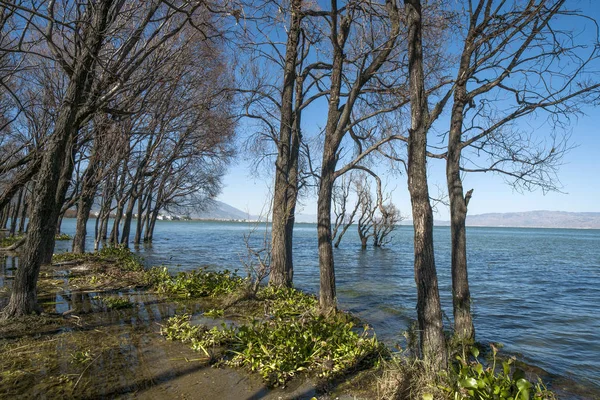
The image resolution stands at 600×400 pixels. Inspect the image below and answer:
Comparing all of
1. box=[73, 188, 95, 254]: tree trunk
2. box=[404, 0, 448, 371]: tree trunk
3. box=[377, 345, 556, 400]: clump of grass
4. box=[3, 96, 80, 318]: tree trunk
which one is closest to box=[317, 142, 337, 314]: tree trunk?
box=[404, 0, 448, 371]: tree trunk

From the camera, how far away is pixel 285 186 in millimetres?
9859

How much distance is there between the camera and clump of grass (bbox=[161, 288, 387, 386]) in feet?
15.7

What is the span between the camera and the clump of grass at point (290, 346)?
4793 mm

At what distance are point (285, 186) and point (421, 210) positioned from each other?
5384 mm

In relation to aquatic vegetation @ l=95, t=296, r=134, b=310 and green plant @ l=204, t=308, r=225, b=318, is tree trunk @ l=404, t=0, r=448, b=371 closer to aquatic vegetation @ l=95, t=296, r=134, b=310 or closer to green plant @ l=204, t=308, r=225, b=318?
green plant @ l=204, t=308, r=225, b=318

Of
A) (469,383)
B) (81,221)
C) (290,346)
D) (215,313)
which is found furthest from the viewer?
(81,221)

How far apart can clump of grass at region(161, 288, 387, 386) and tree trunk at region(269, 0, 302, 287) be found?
328 cm

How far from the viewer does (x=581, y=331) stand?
31.5 ft

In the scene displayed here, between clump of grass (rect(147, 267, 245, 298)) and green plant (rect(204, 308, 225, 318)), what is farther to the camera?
clump of grass (rect(147, 267, 245, 298))

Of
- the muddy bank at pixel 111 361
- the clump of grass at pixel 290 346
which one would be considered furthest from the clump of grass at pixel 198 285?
the clump of grass at pixel 290 346

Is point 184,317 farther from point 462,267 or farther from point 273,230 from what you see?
point 462,267

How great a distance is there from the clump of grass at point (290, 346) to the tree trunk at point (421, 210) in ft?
2.49

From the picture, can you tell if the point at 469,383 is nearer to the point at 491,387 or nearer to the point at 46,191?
the point at 491,387

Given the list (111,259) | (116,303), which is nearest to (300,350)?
(116,303)
